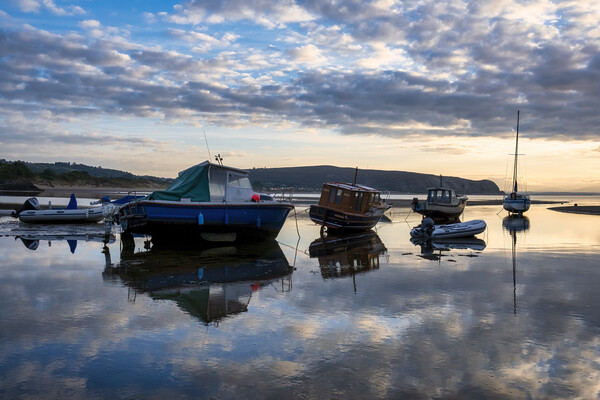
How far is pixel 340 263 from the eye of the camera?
1639 cm

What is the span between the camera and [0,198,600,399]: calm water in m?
6.05

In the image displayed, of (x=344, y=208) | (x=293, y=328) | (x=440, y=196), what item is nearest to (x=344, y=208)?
(x=344, y=208)

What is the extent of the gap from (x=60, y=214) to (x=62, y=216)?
0.16 meters

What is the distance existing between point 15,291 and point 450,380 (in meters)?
9.35

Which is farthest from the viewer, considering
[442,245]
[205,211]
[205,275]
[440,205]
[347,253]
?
[440,205]

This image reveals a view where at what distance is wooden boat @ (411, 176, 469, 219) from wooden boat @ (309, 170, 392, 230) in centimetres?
1122

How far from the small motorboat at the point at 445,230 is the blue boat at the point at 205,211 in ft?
23.4

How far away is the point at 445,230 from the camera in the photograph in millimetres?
24984

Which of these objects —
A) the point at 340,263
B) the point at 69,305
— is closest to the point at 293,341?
the point at 69,305

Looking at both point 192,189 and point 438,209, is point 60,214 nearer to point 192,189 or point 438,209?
point 192,189

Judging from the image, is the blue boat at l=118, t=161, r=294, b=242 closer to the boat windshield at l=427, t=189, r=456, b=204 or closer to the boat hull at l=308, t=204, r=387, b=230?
the boat hull at l=308, t=204, r=387, b=230

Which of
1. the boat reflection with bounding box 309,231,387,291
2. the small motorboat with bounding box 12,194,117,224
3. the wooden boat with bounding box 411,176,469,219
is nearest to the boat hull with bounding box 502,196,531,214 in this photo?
the wooden boat with bounding box 411,176,469,219

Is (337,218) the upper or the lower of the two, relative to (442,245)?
upper

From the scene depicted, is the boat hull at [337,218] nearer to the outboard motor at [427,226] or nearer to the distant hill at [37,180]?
the outboard motor at [427,226]
